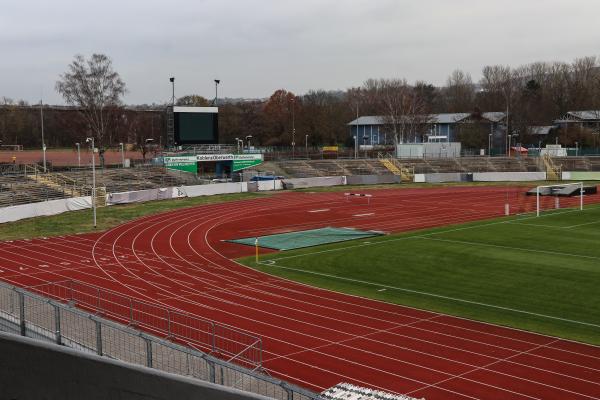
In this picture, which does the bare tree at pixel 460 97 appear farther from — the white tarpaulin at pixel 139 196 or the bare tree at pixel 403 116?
the white tarpaulin at pixel 139 196

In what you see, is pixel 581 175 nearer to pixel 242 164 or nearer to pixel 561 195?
pixel 561 195

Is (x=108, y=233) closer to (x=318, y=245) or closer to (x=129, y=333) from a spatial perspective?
(x=318, y=245)

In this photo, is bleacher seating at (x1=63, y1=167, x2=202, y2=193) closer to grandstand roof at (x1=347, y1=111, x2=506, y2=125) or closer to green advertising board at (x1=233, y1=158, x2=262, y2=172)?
green advertising board at (x1=233, y1=158, x2=262, y2=172)

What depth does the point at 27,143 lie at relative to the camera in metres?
126

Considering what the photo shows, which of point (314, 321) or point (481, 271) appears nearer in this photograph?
point (314, 321)

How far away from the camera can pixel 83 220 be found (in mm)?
48438

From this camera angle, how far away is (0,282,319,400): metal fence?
1027 centimetres

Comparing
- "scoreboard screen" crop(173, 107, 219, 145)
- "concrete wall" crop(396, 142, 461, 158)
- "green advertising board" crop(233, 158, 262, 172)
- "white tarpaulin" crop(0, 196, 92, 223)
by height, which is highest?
"scoreboard screen" crop(173, 107, 219, 145)

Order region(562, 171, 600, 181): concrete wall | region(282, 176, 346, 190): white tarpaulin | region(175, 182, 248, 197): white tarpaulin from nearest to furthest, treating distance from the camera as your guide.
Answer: region(175, 182, 248, 197): white tarpaulin
region(282, 176, 346, 190): white tarpaulin
region(562, 171, 600, 181): concrete wall

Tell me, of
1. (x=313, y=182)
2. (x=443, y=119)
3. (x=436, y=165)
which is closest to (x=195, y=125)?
(x=313, y=182)

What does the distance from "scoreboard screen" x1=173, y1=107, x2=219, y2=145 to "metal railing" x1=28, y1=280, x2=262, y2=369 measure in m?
46.0

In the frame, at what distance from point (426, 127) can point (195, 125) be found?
65286 mm

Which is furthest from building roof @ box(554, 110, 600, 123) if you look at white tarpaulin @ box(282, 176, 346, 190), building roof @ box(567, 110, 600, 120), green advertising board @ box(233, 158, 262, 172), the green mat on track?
the green mat on track

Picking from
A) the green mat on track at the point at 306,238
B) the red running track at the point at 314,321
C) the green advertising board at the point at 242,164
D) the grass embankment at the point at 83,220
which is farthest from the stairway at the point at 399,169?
the green mat on track at the point at 306,238
